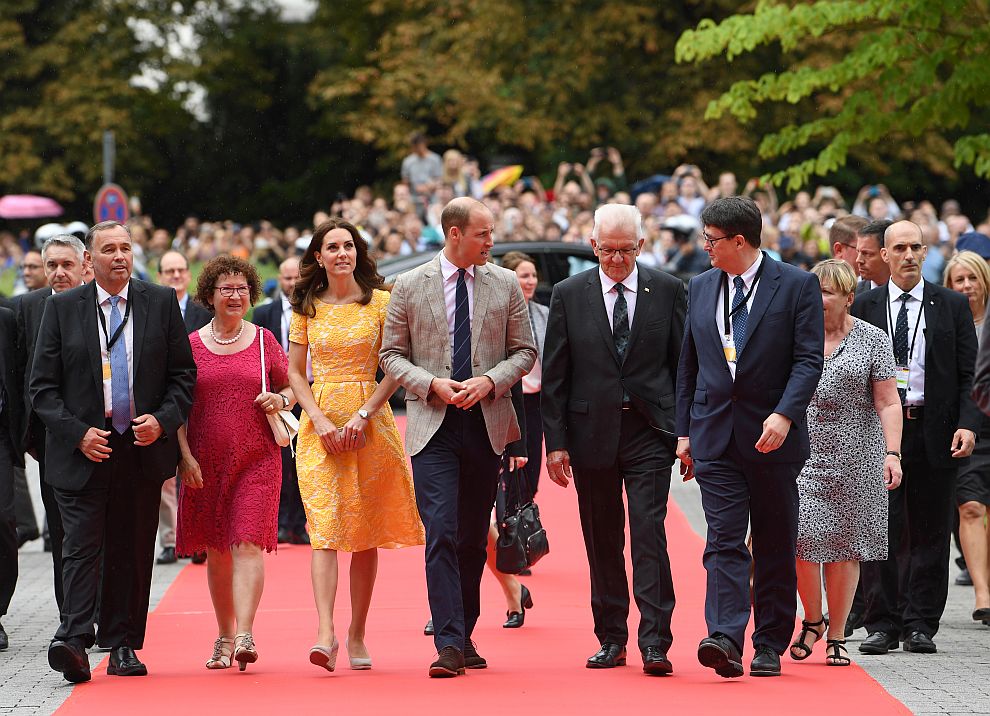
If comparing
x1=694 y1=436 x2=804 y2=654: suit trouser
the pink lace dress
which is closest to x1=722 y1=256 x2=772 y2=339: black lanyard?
x1=694 y1=436 x2=804 y2=654: suit trouser

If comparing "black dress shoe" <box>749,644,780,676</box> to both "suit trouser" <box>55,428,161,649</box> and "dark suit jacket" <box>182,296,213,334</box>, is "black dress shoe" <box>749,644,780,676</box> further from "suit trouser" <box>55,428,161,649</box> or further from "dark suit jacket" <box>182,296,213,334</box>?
"dark suit jacket" <box>182,296,213,334</box>

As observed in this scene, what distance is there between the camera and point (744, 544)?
27.1 ft

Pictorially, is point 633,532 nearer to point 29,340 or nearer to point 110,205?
point 29,340

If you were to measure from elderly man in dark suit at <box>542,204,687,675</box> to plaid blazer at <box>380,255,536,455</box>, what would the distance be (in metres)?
0.21

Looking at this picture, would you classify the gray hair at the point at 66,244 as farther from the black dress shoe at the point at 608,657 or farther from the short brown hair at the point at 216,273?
the black dress shoe at the point at 608,657

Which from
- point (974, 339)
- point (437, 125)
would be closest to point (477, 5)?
point (437, 125)

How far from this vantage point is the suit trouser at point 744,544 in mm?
8125

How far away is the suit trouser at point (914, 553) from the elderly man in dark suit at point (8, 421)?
15.0ft

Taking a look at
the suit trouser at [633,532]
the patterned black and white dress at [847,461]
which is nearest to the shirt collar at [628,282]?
the suit trouser at [633,532]

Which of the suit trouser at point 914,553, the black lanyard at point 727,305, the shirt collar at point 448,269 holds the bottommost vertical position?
the suit trouser at point 914,553

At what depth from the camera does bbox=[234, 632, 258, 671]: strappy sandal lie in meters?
8.34

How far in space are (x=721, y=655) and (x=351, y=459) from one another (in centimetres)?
207

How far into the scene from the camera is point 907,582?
9.62 meters

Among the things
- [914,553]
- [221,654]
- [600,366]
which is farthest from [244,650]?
[914,553]
